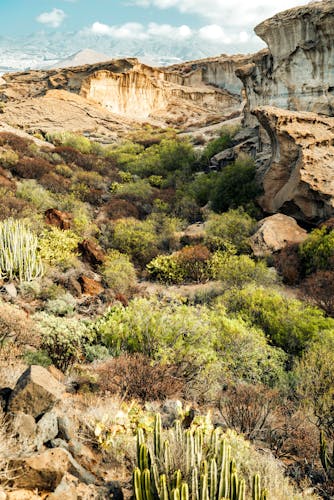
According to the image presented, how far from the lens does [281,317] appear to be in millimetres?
7949

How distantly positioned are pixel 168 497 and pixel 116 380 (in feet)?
7.07

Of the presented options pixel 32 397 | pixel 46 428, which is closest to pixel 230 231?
pixel 32 397

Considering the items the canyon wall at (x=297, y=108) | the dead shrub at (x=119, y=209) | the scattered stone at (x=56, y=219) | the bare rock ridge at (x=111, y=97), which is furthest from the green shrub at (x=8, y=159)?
the bare rock ridge at (x=111, y=97)

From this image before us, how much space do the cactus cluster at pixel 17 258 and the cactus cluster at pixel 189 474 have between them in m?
7.50

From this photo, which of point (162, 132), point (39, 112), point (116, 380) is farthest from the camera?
point (162, 132)

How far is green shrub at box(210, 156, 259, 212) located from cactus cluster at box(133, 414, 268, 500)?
13.9 metres

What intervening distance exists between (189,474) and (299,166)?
13.4 meters

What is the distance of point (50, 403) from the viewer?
12.0 feet

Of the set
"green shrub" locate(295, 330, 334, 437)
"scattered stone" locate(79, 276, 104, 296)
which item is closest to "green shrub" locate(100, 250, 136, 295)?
"scattered stone" locate(79, 276, 104, 296)

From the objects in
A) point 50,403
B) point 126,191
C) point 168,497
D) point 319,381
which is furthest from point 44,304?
point 126,191

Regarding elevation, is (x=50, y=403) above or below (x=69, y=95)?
below

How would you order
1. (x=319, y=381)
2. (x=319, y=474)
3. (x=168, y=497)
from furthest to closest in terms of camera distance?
(x=319, y=381), (x=319, y=474), (x=168, y=497)

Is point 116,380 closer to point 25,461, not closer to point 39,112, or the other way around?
point 25,461

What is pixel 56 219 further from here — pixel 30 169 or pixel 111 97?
pixel 111 97
